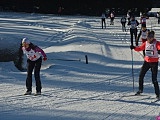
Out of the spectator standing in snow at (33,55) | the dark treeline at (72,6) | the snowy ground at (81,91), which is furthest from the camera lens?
the dark treeline at (72,6)

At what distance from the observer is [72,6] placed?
66250 mm

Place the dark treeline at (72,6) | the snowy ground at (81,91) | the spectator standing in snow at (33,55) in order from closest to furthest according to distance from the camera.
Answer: the snowy ground at (81,91)
the spectator standing in snow at (33,55)
the dark treeline at (72,6)

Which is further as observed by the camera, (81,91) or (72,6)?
(72,6)

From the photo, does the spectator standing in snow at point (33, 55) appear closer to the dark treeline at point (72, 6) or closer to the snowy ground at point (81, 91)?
the snowy ground at point (81, 91)

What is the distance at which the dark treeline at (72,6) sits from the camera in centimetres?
6325

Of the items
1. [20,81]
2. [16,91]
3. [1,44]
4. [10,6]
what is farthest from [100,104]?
[10,6]

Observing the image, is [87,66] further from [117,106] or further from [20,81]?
[117,106]

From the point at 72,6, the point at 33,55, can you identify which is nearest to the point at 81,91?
the point at 33,55

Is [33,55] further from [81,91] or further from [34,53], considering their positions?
[81,91]

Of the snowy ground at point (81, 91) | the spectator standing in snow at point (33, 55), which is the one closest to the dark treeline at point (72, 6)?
the snowy ground at point (81, 91)

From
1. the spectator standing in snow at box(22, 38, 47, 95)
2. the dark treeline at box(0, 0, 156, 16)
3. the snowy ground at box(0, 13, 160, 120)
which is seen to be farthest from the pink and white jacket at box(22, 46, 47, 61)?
the dark treeline at box(0, 0, 156, 16)

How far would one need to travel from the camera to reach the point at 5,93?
35.4 feet

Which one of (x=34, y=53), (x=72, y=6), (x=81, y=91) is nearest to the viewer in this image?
(x=34, y=53)

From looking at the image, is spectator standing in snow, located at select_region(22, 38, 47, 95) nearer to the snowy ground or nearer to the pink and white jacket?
the pink and white jacket
